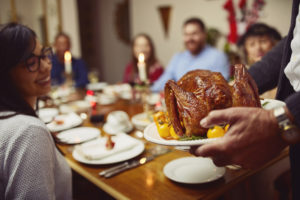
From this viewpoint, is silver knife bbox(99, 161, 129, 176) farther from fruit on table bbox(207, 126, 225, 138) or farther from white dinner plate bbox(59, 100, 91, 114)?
white dinner plate bbox(59, 100, 91, 114)

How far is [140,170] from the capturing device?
1.32 meters

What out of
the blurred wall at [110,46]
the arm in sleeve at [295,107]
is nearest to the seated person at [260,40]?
the arm in sleeve at [295,107]

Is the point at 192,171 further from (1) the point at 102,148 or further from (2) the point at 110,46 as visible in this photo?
(2) the point at 110,46

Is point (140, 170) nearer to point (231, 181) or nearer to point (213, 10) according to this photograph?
point (231, 181)

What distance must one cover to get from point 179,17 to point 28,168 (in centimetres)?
452

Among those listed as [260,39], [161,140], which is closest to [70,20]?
[260,39]

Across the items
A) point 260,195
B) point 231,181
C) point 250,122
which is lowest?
point 260,195

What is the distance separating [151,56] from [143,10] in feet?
6.26

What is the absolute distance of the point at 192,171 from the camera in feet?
4.06

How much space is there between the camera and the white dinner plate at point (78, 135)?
68.5 inches

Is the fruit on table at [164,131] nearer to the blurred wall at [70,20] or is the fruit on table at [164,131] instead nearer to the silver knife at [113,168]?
the silver knife at [113,168]

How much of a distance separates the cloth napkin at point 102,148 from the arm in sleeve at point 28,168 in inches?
14.5

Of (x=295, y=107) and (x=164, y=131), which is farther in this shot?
(x=164, y=131)

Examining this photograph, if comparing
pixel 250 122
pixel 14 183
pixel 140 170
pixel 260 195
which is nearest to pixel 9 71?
pixel 14 183
